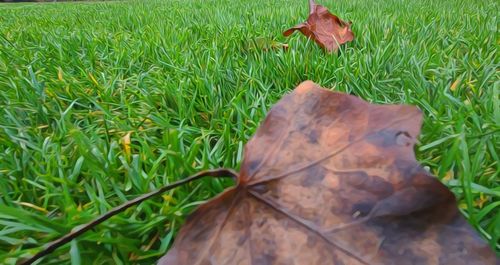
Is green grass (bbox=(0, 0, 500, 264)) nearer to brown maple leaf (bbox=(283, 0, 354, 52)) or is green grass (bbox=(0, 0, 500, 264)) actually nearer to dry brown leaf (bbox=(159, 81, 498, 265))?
brown maple leaf (bbox=(283, 0, 354, 52))

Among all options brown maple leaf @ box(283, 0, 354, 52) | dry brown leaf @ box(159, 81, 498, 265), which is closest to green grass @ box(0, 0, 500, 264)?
brown maple leaf @ box(283, 0, 354, 52)

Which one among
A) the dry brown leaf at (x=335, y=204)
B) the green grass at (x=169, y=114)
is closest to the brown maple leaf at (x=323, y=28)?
the green grass at (x=169, y=114)

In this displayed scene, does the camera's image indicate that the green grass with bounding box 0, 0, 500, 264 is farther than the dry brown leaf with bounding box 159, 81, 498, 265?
Yes

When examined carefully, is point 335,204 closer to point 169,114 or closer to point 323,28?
point 169,114

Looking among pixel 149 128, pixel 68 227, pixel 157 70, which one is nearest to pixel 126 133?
pixel 149 128

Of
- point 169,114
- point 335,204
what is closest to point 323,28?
point 169,114

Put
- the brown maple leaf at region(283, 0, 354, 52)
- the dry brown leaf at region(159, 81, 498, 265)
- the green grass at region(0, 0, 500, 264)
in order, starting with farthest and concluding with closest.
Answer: the brown maple leaf at region(283, 0, 354, 52) → the green grass at region(0, 0, 500, 264) → the dry brown leaf at region(159, 81, 498, 265)

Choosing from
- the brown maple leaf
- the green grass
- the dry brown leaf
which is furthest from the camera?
the brown maple leaf
